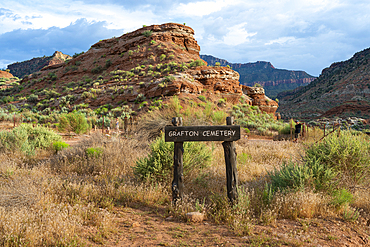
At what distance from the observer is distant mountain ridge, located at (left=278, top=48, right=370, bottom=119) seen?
1976 inches

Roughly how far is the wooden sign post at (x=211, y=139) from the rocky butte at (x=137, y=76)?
19327 millimetres

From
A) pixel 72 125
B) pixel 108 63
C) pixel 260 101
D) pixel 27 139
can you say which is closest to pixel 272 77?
pixel 260 101

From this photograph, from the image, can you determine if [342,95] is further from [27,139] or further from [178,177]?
[27,139]

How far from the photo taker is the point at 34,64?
9938 centimetres

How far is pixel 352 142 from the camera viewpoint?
5078mm

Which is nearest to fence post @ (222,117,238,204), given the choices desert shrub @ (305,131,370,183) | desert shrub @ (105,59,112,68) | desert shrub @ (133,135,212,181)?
desert shrub @ (133,135,212,181)

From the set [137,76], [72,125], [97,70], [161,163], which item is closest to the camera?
[161,163]

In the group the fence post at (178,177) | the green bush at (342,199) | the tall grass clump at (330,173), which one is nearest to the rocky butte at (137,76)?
the fence post at (178,177)

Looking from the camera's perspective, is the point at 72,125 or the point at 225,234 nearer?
the point at 225,234

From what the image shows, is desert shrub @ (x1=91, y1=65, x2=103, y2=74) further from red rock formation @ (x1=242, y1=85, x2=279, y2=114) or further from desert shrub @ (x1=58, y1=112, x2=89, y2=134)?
red rock formation @ (x1=242, y1=85, x2=279, y2=114)

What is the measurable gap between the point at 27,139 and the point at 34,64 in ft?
365

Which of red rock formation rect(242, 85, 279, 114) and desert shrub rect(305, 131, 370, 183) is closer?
desert shrub rect(305, 131, 370, 183)

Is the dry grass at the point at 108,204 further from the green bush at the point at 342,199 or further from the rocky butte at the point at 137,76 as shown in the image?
the rocky butte at the point at 137,76

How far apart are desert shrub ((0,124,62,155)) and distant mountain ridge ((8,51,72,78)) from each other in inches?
3815
